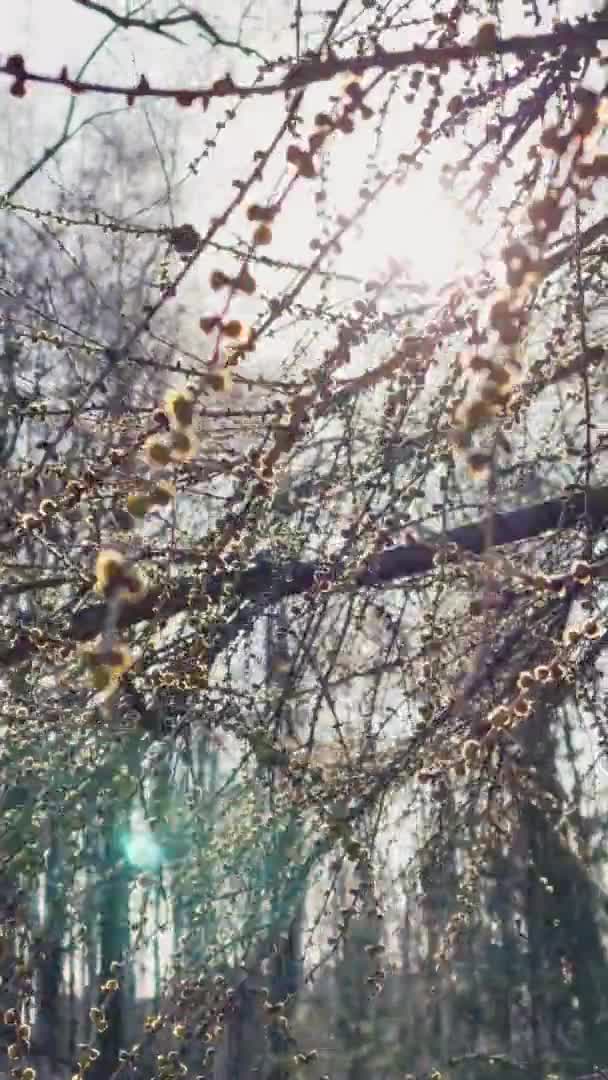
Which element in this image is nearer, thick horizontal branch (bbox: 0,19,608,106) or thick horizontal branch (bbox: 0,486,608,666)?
thick horizontal branch (bbox: 0,19,608,106)

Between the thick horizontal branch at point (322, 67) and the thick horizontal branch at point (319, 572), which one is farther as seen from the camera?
the thick horizontal branch at point (319, 572)

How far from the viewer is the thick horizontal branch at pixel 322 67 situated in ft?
3.91

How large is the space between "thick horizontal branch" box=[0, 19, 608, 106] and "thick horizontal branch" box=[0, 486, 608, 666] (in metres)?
1.18

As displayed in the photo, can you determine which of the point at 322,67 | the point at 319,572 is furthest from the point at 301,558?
the point at 322,67

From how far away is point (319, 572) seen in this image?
2.44 metres

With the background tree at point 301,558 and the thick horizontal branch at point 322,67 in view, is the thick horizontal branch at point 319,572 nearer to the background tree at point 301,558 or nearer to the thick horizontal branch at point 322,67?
the background tree at point 301,558

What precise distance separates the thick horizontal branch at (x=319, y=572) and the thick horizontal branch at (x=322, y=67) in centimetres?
118

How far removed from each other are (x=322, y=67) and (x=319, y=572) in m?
1.33

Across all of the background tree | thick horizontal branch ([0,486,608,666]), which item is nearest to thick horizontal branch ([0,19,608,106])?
the background tree

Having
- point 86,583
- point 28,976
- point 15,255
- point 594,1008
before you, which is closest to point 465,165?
point 86,583

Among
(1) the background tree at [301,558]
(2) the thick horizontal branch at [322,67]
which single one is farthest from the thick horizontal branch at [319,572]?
(2) the thick horizontal branch at [322,67]

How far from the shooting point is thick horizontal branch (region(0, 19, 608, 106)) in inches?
46.9

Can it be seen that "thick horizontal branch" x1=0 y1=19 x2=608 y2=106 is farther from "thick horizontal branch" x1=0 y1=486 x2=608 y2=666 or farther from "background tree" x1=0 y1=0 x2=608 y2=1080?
Result: "thick horizontal branch" x1=0 y1=486 x2=608 y2=666

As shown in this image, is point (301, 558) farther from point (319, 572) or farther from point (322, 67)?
point (322, 67)
